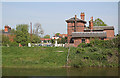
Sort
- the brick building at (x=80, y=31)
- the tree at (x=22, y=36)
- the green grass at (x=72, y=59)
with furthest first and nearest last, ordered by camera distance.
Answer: the tree at (x=22, y=36) < the brick building at (x=80, y=31) < the green grass at (x=72, y=59)

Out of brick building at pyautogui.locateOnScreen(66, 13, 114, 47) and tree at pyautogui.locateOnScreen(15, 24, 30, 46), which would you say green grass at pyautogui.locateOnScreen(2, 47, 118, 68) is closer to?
brick building at pyautogui.locateOnScreen(66, 13, 114, 47)

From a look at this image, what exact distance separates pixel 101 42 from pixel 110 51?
5.68 meters

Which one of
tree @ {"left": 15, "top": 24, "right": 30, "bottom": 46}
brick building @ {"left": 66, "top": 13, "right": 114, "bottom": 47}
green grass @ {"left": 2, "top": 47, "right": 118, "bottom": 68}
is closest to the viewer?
green grass @ {"left": 2, "top": 47, "right": 118, "bottom": 68}

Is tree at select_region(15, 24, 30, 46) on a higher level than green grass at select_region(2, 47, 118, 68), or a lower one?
higher

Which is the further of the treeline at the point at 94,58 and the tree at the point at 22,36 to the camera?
the tree at the point at 22,36

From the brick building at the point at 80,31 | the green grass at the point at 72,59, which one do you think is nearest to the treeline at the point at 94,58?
the green grass at the point at 72,59

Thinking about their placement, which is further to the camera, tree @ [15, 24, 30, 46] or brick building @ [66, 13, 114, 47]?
tree @ [15, 24, 30, 46]

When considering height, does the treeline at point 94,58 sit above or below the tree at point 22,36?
below

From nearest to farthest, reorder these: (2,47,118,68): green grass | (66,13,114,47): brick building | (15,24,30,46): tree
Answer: (2,47,118,68): green grass < (66,13,114,47): brick building < (15,24,30,46): tree

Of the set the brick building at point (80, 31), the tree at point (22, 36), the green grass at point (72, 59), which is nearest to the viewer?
the green grass at point (72, 59)

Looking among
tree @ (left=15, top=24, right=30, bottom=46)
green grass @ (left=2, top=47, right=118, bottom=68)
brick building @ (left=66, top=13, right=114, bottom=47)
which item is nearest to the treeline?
green grass @ (left=2, top=47, right=118, bottom=68)

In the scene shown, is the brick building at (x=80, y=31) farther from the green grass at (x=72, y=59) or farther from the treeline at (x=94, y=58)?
the green grass at (x=72, y=59)

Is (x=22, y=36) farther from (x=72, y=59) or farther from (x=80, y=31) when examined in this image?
(x=72, y=59)

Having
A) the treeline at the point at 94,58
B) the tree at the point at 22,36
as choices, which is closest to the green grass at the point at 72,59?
the treeline at the point at 94,58
